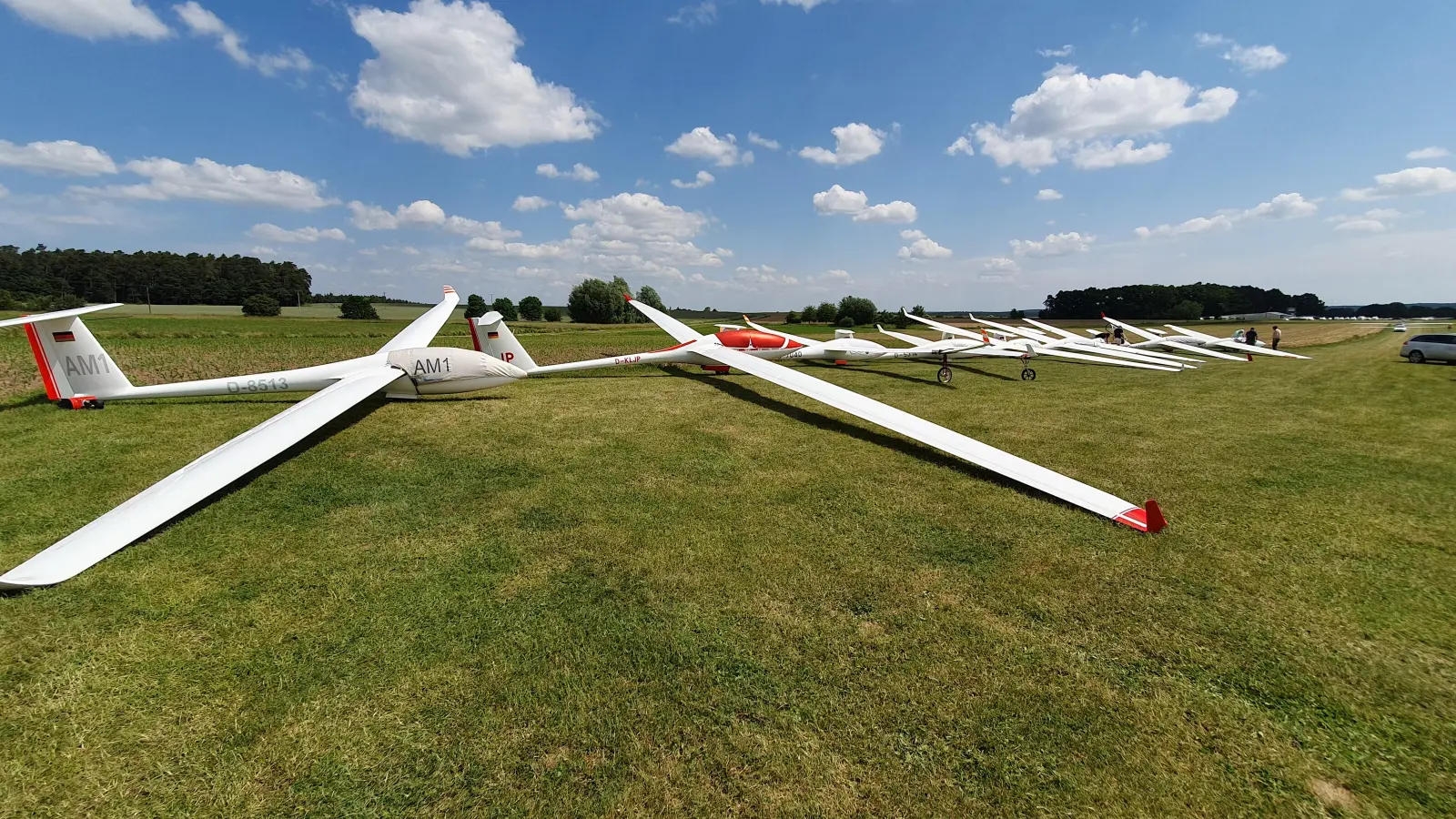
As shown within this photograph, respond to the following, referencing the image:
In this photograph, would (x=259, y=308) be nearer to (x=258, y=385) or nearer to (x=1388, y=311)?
(x=258, y=385)

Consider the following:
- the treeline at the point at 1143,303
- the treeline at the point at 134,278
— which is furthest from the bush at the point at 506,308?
the treeline at the point at 1143,303

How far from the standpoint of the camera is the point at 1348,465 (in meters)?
7.20

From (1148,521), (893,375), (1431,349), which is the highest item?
(1431,349)

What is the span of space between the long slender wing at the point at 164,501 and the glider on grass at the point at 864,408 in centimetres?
591

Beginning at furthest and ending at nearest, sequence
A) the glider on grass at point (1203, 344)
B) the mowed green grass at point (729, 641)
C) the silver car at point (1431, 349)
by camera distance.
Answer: the glider on grass at point (1203, 344), the silver car at point (1431, 349), the mowed green grass at point (729, 641)

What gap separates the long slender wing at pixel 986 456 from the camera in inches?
211

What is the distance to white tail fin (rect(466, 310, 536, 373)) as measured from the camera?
41.2 feet

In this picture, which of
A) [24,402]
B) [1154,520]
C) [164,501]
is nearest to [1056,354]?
[1154,520]

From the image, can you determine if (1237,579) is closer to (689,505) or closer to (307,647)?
(689,505)

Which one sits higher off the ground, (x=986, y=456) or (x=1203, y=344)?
(x=1203, y=344)

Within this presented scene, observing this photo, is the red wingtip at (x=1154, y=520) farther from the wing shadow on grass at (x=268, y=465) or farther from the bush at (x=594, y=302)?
the bush at (x=594, y=302)

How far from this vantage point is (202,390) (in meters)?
9.66

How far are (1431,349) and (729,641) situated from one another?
35887mm

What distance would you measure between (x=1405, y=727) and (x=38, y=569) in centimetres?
909
